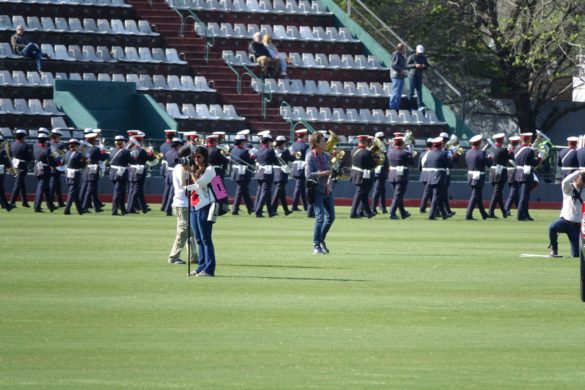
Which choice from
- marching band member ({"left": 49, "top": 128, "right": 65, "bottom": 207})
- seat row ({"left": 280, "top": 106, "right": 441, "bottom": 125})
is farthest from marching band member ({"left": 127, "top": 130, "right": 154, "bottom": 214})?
seat row ({"left": 280, "top": 106, "right": 441, "bottom": 125})

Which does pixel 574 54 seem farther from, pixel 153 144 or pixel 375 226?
pixel 375 226

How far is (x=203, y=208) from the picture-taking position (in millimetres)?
18906

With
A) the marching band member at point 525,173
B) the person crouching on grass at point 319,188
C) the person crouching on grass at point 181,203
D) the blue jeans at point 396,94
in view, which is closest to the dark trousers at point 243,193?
the marching band member at point 525,173

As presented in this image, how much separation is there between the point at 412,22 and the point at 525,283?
36953mm

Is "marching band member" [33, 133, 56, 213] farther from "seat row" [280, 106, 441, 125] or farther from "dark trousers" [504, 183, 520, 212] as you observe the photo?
"seat row" [280, 106, 441, 125]

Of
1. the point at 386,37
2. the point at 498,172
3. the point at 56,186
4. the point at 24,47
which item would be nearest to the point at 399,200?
the point at 498,172

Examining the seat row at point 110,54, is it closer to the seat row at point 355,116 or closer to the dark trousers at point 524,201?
the seat row at point 355,116

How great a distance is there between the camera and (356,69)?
50.1 m

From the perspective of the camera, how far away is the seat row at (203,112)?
45.1 m

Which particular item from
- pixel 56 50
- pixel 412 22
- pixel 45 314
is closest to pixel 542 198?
pixel 412 22

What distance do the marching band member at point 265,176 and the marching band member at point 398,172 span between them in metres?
2.99

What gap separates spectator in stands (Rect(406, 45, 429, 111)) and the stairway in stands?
471 cm

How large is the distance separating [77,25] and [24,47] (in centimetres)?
288

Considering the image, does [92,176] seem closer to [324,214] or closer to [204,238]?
[324,214]
